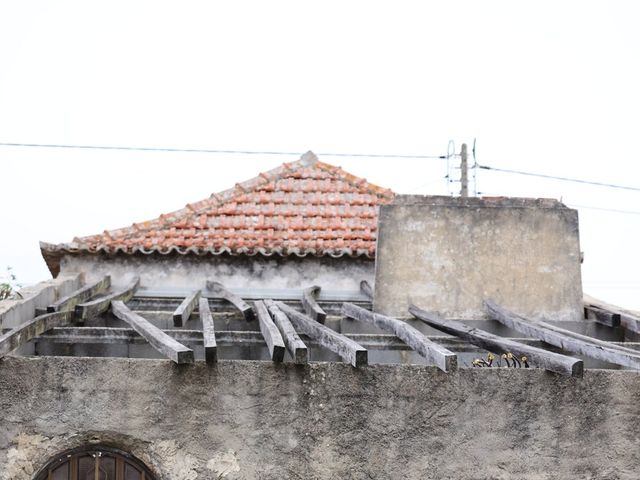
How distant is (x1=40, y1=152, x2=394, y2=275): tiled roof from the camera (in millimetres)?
9555

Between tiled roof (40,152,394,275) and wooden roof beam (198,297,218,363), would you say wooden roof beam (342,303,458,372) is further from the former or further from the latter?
Answer: tiled roof (40,152,394,275)

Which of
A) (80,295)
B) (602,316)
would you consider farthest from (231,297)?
(602,316)

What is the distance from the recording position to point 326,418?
5188 mm

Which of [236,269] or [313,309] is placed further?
[236,269]

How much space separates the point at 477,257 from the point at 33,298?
4529mm

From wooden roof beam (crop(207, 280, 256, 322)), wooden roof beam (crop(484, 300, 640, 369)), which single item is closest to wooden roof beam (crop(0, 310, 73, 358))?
wooden roof beam (crop(207, 280, 256, 322))

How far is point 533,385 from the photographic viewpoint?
5211mm

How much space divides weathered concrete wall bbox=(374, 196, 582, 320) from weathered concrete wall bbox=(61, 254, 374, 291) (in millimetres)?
1497

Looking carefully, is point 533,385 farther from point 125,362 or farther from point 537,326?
point 125,362

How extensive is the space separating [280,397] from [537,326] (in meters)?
2.56

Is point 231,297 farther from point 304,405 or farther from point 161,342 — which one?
point 304,405

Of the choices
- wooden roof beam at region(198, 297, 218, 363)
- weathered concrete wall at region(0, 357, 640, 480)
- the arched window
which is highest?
wooden roof beam at region(198, 297, 218, 363)

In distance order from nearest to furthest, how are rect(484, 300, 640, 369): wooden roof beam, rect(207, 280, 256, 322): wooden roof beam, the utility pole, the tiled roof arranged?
rect(484, 300, 640, 369): wooden roof beam
rect(207, 280, 256, 322): wooden roof beam
the tiled roof
the utility pole

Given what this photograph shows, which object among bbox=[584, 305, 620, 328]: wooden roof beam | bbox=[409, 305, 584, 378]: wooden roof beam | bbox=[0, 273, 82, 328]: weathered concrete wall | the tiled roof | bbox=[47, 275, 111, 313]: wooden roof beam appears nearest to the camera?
bbox=[409, 305, 584, 378]: wooden roof beam
